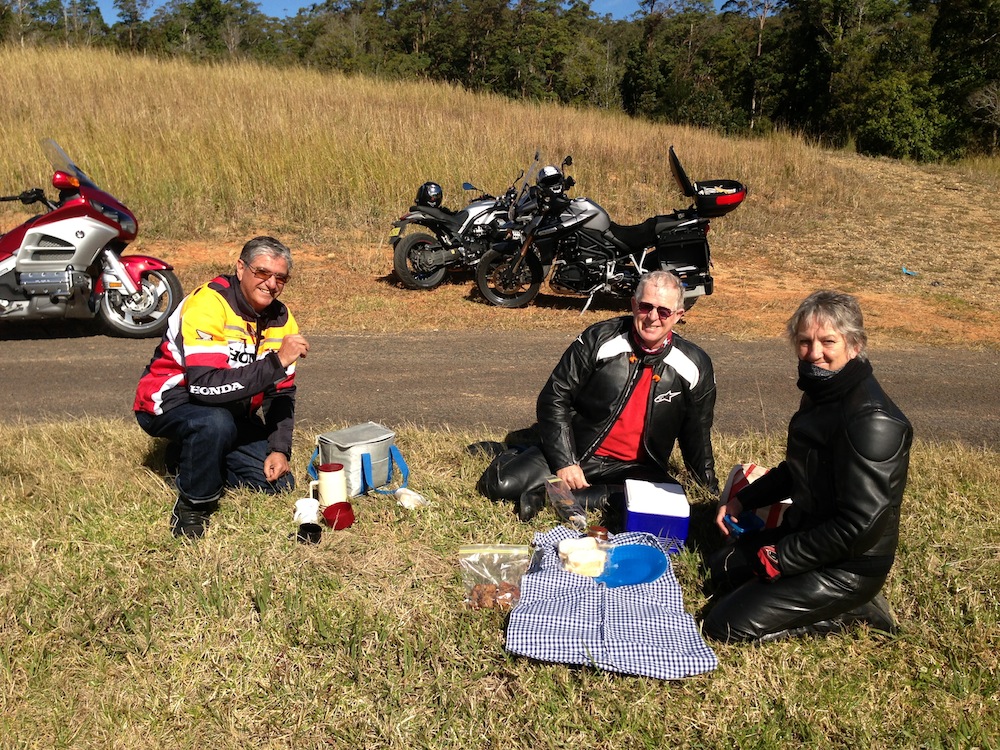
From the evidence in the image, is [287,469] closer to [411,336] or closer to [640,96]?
[411,336]

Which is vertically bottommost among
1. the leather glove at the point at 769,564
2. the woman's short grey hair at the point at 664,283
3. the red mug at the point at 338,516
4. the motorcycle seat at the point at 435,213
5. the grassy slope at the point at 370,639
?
the grassy slope at the point at 370,639

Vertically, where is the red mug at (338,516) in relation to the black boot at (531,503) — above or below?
above

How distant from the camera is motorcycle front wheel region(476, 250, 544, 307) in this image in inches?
349

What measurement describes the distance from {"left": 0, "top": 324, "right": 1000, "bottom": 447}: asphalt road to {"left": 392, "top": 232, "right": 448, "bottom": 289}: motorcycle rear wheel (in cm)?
202

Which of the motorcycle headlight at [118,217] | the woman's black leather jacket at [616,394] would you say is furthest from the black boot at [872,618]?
the motorcycle headlight at [118,217]

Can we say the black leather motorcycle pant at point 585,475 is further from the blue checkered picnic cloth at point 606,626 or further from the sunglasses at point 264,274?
the sunglasses at point 264,274

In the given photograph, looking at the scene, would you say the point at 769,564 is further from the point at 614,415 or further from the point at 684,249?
the point at 684,249

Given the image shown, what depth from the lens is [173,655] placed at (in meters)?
Result: 2.80

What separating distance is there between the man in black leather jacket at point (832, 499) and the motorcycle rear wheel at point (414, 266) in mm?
6957

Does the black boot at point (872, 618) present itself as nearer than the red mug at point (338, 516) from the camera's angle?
Yes

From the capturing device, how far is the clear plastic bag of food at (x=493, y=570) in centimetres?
315

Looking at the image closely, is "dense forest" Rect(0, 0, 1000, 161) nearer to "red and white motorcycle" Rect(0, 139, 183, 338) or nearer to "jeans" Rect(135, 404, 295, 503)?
"red and white motorcycle" Rect(0, 139, 183, 338)

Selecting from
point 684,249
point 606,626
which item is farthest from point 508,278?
point 606,626

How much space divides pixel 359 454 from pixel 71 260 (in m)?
4.46
